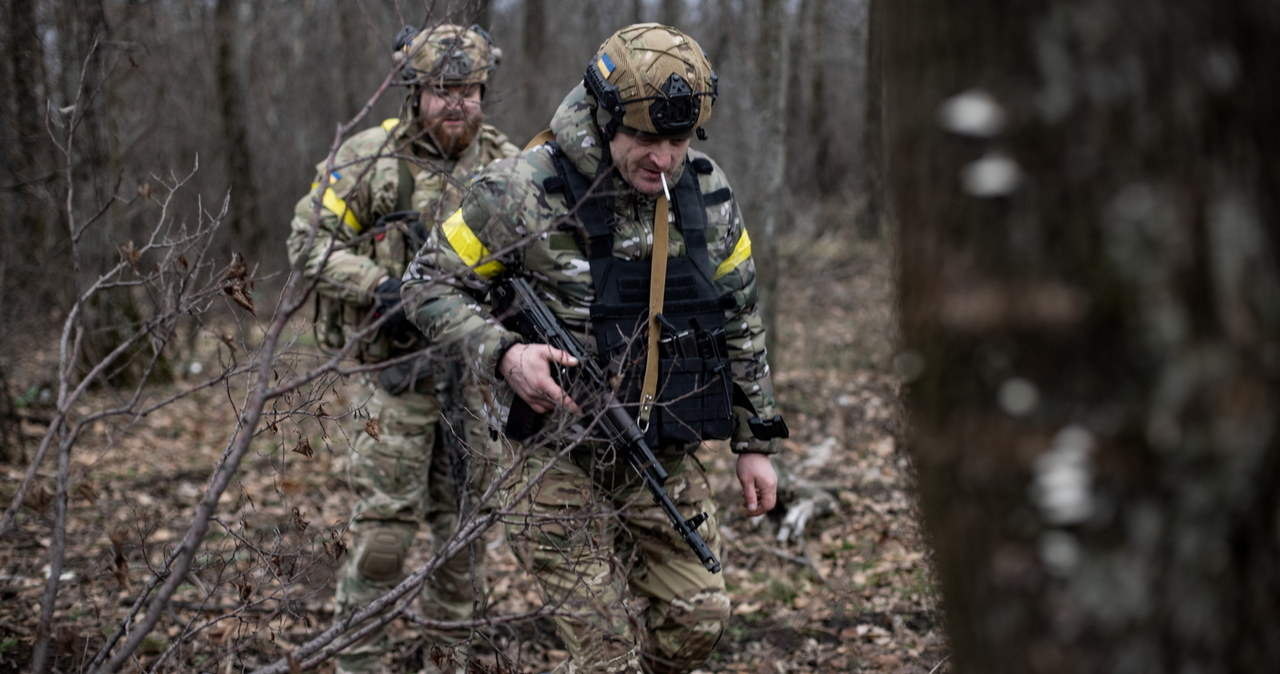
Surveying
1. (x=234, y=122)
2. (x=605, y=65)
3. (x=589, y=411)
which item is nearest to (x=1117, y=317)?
(x=589, y=411)

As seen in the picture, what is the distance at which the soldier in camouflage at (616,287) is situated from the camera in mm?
3016

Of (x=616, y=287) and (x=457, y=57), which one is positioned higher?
(x=457, y=57)

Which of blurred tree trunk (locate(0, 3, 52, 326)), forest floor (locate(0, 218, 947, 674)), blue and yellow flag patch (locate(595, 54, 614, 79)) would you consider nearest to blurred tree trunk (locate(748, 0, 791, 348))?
forest floor (locate(0, 218, 947, 674))

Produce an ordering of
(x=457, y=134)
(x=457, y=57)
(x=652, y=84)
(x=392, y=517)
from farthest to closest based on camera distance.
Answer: (x=457, y=134) → (x=392, y=517) → (x=457, y=57) → (x=652, y=84)

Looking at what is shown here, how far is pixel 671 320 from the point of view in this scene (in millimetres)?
3156

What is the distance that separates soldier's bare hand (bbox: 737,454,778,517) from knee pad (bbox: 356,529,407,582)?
5.41 feet

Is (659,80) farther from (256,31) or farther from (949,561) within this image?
(256,31)

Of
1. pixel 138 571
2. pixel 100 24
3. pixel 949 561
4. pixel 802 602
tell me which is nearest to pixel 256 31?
pixel 100 24

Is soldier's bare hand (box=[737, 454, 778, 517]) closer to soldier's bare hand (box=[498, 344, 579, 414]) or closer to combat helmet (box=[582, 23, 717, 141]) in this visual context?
soldier's bare hand (box=[498, 344, 579, 414])

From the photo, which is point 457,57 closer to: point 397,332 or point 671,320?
point 397,332

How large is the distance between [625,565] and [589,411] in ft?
2.09

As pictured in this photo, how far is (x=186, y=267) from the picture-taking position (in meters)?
2.58

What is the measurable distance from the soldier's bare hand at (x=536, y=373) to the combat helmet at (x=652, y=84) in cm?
74

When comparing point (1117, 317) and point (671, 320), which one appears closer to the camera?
point (1117, 317)
